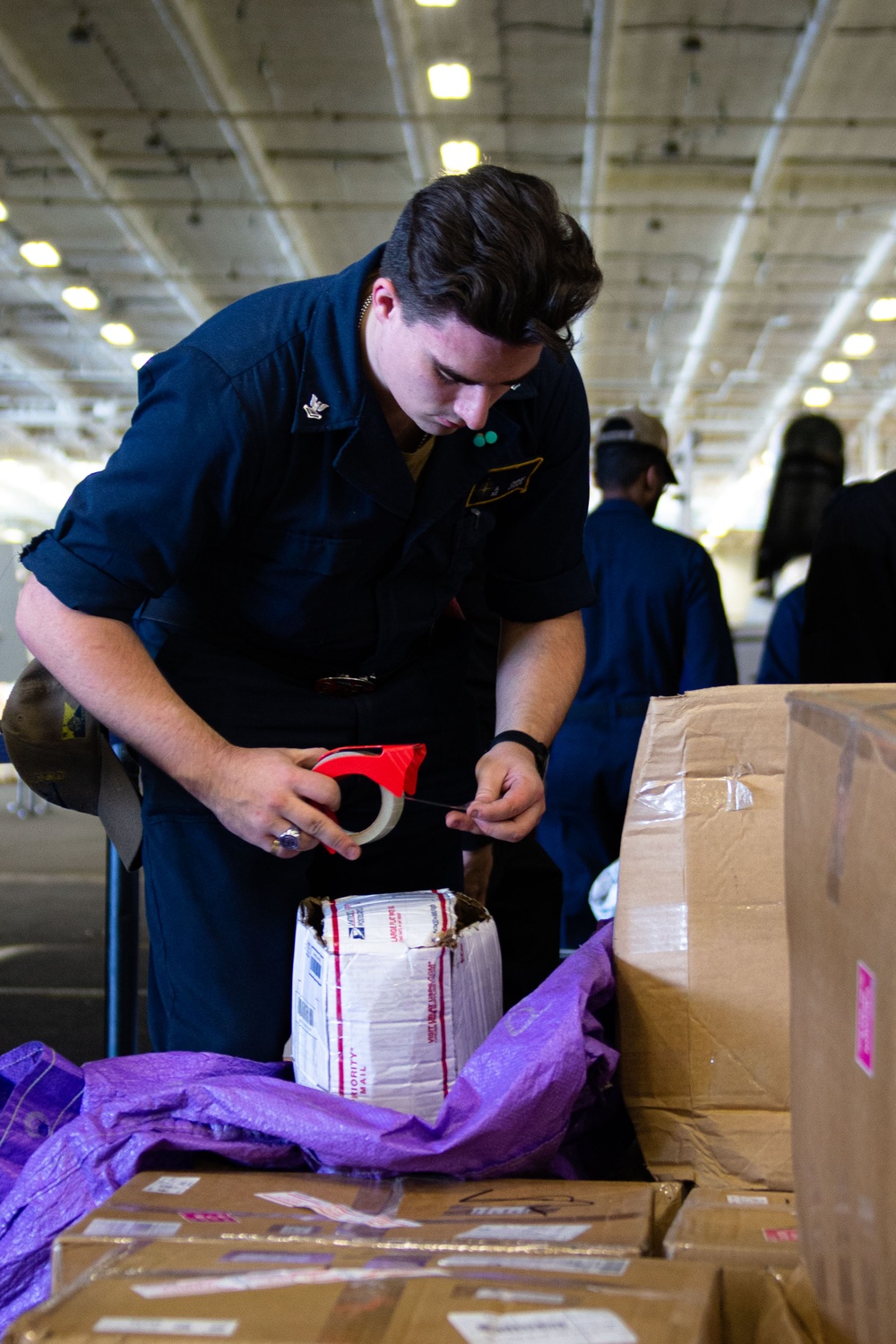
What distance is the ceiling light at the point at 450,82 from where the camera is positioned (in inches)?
254

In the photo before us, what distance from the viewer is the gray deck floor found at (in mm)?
2768

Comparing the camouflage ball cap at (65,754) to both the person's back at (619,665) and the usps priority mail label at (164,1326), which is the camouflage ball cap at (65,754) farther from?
the person's back at (619,665)

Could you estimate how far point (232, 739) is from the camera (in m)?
1.27

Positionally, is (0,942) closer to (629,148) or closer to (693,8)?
(693,8)

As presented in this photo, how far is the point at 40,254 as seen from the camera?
29.9 ft

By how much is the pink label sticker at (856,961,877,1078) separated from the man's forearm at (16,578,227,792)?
68 centimetres

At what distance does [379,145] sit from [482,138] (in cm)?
67

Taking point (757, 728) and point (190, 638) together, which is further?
point (190, 638)

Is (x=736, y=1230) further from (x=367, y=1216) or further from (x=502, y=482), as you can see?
(x=502, y=482)

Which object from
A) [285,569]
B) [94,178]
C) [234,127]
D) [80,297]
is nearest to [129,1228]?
[285,569]

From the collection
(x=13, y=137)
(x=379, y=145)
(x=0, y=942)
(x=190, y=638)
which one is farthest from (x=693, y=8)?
(x=190, y=638)

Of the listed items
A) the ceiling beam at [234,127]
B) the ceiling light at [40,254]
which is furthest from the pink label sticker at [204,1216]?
the ceiling light at [40,254]

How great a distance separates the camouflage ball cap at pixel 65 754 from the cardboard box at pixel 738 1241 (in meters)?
0.70

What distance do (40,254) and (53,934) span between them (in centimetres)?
688
